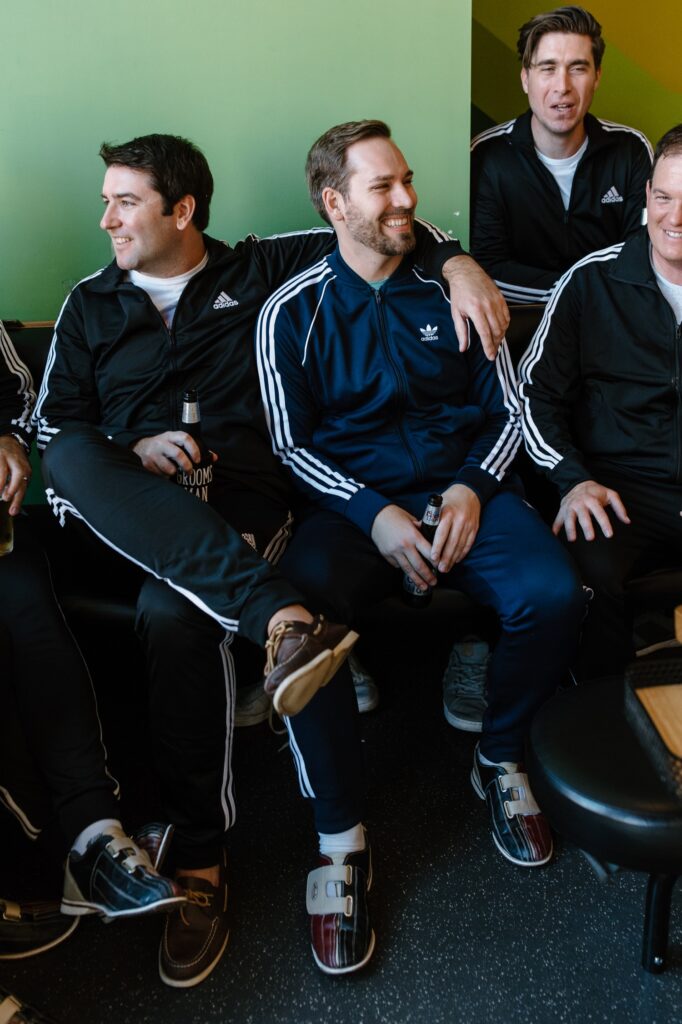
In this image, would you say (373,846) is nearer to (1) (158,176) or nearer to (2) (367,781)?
(2) (367,781)

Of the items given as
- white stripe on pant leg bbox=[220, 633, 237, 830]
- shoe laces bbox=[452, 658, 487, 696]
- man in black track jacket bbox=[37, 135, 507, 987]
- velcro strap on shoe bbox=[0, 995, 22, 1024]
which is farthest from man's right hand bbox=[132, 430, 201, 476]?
velcro strap on shoe bbox=[0, 995, 22, 1024]

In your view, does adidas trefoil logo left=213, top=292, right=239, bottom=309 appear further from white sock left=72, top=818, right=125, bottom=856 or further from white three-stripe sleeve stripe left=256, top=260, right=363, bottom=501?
white sock left=72, top=818, right=125, bottom=856

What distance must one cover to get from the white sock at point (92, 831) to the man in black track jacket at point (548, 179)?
2.01 metres

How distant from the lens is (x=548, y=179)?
9.40ft

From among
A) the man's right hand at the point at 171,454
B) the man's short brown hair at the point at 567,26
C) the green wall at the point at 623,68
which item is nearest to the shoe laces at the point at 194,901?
the man's right hand at the point at 171,454

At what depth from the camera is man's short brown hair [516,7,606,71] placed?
109 inches

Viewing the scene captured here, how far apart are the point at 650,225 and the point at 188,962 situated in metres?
1.88

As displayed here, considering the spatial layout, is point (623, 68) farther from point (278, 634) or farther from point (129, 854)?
point (129, 854)

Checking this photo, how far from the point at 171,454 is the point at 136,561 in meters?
0.30

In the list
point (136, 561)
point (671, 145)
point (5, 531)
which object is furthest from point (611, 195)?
point (5, 531)

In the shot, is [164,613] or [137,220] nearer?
[164,613]

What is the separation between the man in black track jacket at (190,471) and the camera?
1.68 m

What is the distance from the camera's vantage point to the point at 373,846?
1.90 metres

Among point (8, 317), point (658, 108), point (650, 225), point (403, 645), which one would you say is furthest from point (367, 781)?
point (658, 108)
